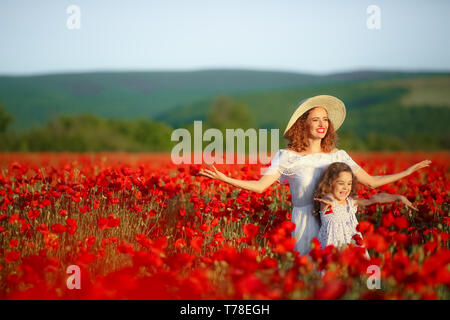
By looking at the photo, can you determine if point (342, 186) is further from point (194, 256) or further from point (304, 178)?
point (194, 256)

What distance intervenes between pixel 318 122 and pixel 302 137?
0.57 feet

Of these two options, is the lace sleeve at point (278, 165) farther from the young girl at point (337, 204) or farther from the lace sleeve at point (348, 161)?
the lace sleeve at point (348, 161)

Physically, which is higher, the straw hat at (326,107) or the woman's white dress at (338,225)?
the straw hat at (326,107)

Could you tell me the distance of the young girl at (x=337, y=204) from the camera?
3.14 m

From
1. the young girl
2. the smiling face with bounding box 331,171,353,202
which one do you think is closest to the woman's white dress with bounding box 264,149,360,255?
the young girl

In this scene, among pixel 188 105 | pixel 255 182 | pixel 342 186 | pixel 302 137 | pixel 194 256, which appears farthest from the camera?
pixel 188 105

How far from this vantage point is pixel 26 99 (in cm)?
4119

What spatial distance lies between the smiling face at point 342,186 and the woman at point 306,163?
221 mm

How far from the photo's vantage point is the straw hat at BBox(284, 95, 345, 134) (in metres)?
3.45

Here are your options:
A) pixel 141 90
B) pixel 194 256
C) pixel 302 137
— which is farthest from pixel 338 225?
pixel 141 90

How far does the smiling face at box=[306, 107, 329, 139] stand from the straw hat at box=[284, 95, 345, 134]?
0.05 meters

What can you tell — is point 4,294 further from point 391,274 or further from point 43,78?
point 43,78

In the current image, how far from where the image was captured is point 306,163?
3.40 metres

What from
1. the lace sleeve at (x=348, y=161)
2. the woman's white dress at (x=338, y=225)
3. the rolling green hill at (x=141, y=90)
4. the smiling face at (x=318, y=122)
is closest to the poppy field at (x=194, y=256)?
the woman's white dress at (x=338, y=225)
